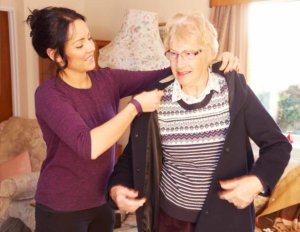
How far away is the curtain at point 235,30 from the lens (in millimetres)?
2748

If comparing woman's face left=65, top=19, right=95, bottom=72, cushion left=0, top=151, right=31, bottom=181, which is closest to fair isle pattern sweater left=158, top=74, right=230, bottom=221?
woman's face left=65, top=19, right=95, bottom=72

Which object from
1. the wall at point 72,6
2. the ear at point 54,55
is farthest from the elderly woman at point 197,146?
the wall at point 72,6

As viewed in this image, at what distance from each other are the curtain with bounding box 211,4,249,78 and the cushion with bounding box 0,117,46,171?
1.65 metres

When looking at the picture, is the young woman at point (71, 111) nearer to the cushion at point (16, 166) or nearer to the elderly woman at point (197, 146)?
the elderly woman at point (197, 146)

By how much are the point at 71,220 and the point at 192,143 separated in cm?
53

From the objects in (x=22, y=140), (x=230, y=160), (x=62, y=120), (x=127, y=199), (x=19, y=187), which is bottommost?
(x=19, y=187)

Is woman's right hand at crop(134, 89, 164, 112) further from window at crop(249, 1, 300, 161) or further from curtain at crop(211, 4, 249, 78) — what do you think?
window at crop(249, 1, 300, 161)

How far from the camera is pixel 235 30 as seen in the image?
278 cm

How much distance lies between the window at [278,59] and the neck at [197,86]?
179 centimetres

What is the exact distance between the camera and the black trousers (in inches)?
50.9

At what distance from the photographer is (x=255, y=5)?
112 inches

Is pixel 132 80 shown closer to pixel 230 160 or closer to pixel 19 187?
pixel 230 160

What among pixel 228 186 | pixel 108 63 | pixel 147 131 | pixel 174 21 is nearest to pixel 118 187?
pixel 147 131

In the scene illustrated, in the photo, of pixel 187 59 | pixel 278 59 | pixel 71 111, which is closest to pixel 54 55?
pixel 71 111
